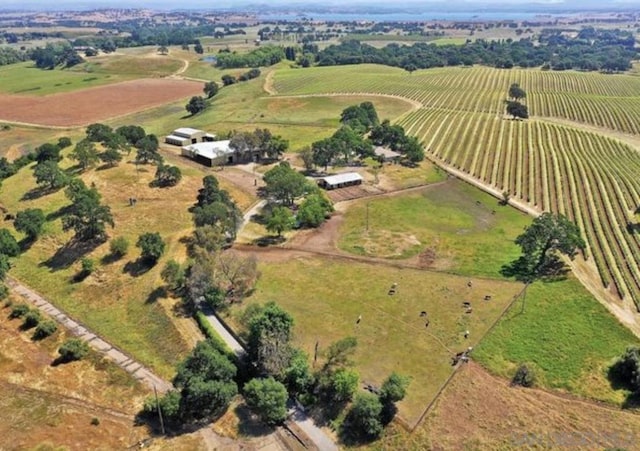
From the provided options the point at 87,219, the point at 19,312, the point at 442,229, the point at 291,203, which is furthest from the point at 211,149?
the point at 19,312

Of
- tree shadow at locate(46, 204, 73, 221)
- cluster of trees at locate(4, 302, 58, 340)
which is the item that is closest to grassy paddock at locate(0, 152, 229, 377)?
tree shadow at locate(46, 204, 73, 221)

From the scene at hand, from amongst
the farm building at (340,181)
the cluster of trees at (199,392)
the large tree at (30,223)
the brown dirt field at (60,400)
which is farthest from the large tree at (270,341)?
the farm building at (340,181)

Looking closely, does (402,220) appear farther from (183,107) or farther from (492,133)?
(183,107)

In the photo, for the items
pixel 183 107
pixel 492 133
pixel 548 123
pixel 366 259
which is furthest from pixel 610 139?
pixel 183 107

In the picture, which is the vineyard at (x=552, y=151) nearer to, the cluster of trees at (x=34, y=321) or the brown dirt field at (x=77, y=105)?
the brown dirt field at (x=77, y=105)

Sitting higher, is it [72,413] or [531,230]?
[531,230]

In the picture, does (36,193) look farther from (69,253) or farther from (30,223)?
(69,253)
